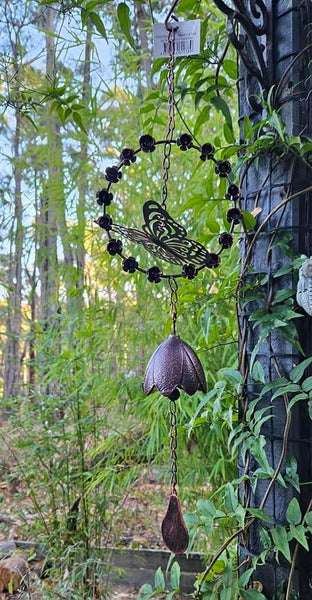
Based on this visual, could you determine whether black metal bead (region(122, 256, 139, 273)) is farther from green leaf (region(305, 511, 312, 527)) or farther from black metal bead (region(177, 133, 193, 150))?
green leaf (region(305, 511, 312, 527))

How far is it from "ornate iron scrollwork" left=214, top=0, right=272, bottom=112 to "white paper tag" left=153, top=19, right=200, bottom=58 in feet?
0.20

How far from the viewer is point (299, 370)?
0.65 metres

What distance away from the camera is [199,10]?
78 centimetres

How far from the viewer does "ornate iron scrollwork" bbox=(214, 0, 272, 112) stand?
0.66m

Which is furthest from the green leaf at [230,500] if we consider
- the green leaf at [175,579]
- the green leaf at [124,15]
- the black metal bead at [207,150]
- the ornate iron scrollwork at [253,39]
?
the green leaf at [124,15]

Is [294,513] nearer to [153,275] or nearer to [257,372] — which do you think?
[257,372]

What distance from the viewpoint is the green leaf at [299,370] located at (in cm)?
64

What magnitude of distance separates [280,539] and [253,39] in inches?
28.4

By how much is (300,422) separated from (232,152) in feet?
1.45

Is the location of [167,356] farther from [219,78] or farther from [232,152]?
[219,78]

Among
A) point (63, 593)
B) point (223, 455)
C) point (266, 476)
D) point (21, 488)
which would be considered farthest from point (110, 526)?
point (266, 476)

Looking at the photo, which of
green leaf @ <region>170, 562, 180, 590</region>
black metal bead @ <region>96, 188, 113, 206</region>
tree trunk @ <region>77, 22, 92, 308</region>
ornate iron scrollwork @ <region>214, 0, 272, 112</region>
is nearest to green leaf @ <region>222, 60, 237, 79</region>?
ornate iron scrollwork @ <region>214, 0, 272, 112</region>

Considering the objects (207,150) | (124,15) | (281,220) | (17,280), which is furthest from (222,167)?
(17,280)

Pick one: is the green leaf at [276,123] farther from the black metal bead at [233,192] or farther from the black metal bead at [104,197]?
the black metal bead at [104,197]
